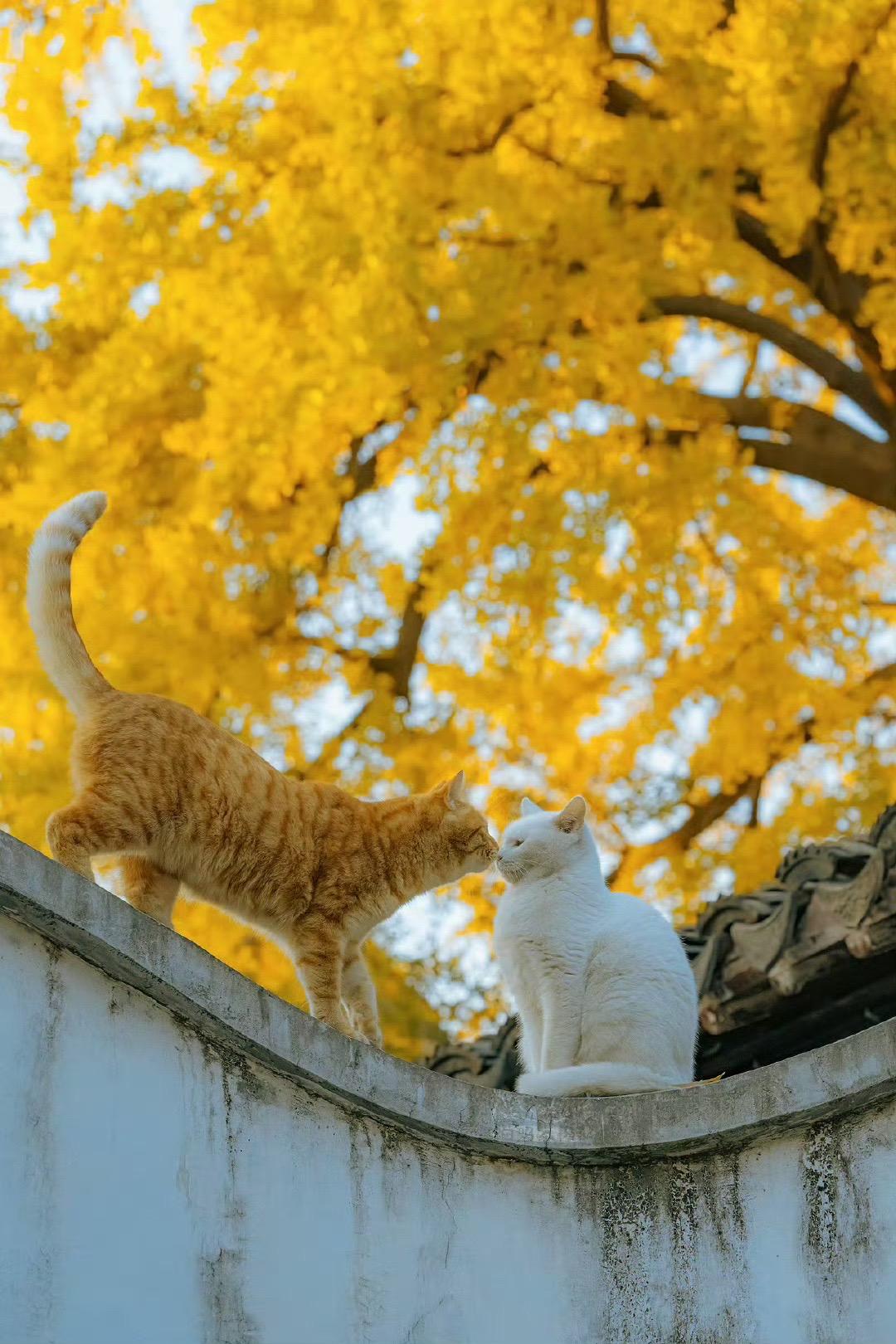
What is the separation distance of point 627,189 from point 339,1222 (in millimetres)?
6204

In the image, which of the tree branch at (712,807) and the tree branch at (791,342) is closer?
the tree branch at (791,342)

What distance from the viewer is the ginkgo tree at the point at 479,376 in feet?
25.1

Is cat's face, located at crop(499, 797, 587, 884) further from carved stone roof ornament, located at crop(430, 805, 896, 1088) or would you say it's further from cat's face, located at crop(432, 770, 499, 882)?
carved stone roof ornament, located at crop(430, 805, 896, 1088)

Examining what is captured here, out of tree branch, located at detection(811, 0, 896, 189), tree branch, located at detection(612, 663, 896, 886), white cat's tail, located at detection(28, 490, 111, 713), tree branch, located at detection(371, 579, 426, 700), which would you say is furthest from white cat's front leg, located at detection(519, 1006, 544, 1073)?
tree branch, located at detection(811, 0, 896, 189)

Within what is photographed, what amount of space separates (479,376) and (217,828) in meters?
4.90

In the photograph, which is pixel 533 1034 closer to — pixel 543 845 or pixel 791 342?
pixel 543 845

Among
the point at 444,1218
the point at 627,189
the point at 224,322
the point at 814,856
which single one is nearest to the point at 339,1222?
the point at 444,1218

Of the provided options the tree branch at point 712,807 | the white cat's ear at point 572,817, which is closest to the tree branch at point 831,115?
the tree branch at point 712,807

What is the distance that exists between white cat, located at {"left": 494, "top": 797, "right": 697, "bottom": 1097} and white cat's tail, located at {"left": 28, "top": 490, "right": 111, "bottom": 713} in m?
1.33

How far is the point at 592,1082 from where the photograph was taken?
384cm

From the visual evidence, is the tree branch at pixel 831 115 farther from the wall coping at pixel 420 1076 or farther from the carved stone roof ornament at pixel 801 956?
the wall coping at pixel 420 1076

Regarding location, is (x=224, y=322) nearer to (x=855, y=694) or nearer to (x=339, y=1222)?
(x=855, y=694)

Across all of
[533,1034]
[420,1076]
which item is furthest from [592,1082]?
[420,1076]

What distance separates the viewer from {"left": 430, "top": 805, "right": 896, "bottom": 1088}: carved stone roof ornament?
17.5 ft
